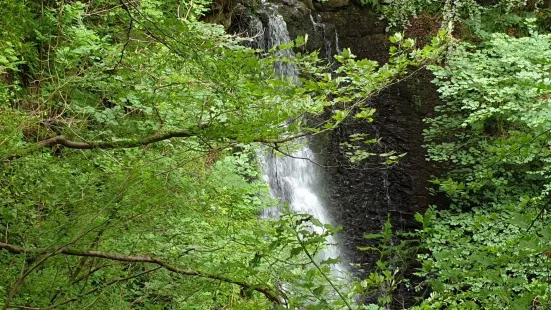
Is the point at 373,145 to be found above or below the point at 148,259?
below

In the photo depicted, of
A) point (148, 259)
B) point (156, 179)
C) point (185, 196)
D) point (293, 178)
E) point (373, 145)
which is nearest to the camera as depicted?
point (148, 259)

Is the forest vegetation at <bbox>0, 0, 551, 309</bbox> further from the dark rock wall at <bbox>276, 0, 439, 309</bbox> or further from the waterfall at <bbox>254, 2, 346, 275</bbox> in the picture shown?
the dark rock wall at <bbox>276, 0, 439, 309</bbox>

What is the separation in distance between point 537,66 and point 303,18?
5.11 meters

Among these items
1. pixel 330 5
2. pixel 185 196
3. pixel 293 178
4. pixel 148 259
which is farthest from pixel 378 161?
pixel 148 259

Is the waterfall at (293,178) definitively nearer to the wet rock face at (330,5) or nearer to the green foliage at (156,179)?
the wet rock face at (330,5)

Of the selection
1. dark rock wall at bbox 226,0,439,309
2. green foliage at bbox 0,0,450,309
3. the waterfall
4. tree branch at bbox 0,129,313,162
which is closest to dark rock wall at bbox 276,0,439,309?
dark rock wall at bbox 226,0,439,309

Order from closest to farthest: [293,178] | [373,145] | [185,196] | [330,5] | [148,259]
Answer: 1. [148,259]
2. [185,196]
3. [293,178]
4. [373,145]
5. [330,5]

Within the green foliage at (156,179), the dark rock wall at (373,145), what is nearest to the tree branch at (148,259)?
the green foliage at (156,179)

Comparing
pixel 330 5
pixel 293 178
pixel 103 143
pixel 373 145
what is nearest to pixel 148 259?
pixel 103 143

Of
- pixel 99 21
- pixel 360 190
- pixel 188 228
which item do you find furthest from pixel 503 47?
pixel 188 228

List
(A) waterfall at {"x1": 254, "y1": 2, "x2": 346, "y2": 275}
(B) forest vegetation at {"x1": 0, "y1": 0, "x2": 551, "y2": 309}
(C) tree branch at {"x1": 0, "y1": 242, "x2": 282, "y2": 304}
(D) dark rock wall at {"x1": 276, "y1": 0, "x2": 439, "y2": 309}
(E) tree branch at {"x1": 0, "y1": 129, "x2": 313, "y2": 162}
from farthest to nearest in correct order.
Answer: (D) dark rock wall at {"x1": 276, "y1": 0, "x2": 439, "y2": 309}
(A) waterfall at {"x1": 254, "y1": 2, "x2": 346, "y2": 275}
(E) tree branch at {"x1": 0, "y1": 129, "x2": 313, "y2": 162}
(C) tree branch at {"x1": 0, "y1": 242, "x2": 282, "y2": 304}
(B) forest vegetation at {"x1": 0, "y1": 0, "x2": 551, "y2": 309}

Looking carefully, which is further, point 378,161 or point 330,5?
point 330,5

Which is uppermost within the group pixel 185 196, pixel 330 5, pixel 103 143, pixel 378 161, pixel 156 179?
pixel 103 143

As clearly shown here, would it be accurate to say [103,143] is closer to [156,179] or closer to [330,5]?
[156,179]
